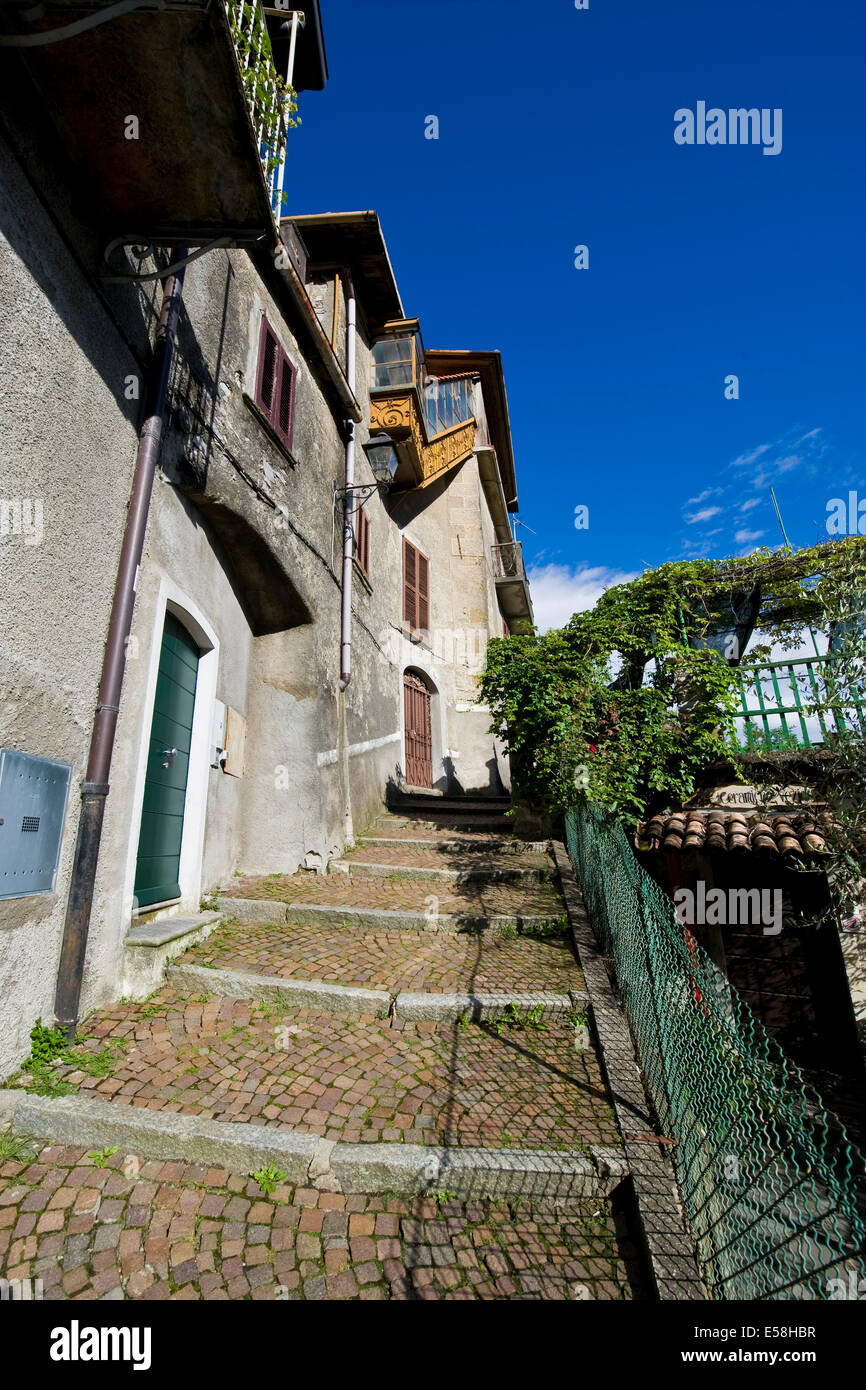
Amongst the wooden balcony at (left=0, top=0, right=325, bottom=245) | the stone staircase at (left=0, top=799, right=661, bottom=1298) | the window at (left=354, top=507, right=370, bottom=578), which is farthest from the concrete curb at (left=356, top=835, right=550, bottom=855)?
the wooden balcony at (left=0, top=0, right=325, bottom=245)

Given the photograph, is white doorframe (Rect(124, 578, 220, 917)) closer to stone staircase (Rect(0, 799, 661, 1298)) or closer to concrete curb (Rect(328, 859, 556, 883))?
stone staircase (Rect(0, 799, 661, 1298))

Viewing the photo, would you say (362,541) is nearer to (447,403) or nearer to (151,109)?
A: (151,109)

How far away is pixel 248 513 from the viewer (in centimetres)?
574

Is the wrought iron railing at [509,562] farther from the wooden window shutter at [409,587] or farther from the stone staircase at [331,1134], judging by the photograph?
the stone staircase at [331,1134]

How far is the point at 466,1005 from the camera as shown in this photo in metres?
3.99

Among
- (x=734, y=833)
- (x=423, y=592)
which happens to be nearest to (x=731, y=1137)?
(x=734, y=833)

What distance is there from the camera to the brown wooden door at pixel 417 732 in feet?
41.3

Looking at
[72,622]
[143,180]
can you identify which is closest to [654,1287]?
[72,622]

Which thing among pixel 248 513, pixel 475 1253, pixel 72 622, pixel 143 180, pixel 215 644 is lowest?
pixel 475 1253

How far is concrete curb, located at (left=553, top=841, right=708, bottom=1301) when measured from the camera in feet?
6.91

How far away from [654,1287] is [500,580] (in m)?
18.3

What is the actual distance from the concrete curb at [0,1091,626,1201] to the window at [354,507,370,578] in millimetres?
7825

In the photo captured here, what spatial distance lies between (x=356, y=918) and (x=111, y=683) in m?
3.11

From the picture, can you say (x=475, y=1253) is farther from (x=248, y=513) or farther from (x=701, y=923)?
(x=701, y=923)
